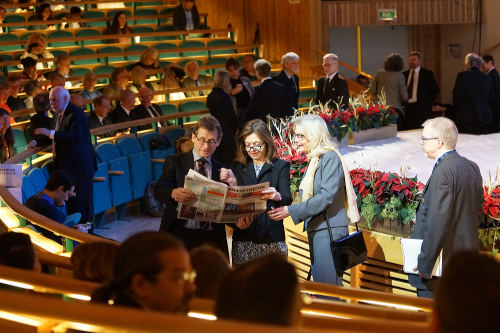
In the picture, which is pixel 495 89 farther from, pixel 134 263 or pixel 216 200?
pixel 134 263

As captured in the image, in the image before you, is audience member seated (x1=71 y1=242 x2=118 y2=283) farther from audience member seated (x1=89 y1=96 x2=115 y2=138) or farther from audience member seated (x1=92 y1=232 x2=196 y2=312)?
audience member seated (x1=89 y1=96 x2=115 y2=138)

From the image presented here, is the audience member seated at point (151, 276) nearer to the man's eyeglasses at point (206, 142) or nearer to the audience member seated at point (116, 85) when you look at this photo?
the man's eyeglasses at point (206, 142)

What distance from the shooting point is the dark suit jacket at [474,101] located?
8.73 metres

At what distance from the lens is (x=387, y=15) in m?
12.9

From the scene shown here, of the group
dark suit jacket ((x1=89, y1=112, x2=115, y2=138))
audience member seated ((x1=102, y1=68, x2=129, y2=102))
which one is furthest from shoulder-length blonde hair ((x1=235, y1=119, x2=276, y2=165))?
audience member seated ((x1=102, y1=68, x2=129, y2=102))

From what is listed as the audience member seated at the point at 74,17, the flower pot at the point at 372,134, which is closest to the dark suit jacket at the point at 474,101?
the flower pot at the point at 372,134

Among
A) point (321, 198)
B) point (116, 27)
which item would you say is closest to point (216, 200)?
point (321, 198)

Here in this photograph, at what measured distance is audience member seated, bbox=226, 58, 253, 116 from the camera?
30.8 feet

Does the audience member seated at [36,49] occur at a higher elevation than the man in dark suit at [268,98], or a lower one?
higher

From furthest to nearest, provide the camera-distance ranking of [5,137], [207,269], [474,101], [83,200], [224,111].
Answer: [474,101] < [224,111] < [83,200] < [5,137] < [207,269]

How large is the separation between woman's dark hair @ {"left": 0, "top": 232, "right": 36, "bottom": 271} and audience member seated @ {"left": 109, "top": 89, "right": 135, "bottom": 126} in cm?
628

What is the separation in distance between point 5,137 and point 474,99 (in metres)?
5.14

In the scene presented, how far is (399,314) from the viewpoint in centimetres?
210

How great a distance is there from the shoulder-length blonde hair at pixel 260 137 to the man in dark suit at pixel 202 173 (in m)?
0.18
